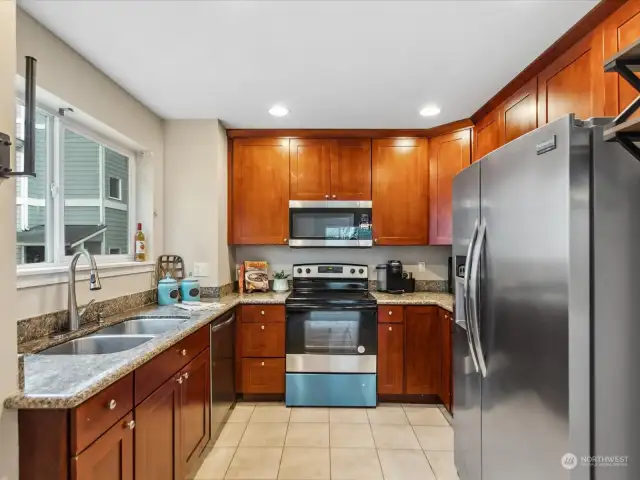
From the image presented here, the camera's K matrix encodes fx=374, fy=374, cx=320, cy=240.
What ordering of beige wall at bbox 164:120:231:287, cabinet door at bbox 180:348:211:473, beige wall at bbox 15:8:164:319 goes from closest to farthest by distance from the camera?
beige wall at bbox 15:8:164:319 < cabinet door at bbox 180:348:211:473 < beige wall at bbox 164:120:231:287

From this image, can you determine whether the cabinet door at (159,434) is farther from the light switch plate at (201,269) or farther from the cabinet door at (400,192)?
the cabinet door at (400,192)

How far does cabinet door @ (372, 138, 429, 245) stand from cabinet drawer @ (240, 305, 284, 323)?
3.53ft

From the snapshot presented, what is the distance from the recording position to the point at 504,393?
1.39 meters

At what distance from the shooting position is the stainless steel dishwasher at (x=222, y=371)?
2.45 meters

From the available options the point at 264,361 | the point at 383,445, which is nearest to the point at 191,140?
the point at 264,361

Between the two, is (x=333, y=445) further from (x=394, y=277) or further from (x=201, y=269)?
(x=201, y=269)

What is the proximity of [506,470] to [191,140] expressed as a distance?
2.99 meters

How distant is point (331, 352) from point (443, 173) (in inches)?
70.8

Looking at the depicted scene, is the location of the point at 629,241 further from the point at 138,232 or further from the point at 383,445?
the point at 138,232

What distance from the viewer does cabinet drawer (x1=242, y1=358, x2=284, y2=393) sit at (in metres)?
3.06

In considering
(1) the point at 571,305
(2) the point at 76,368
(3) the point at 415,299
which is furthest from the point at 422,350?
(2) the point at 76,368

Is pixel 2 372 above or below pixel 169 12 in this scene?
below

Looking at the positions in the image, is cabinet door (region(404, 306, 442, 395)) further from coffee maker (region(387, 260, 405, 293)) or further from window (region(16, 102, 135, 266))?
window (region(16, 102, 135, 266))

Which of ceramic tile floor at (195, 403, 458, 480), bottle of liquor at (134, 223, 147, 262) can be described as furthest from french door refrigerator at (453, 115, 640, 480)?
bottle of liquor at (134, 223, 147, 262)
